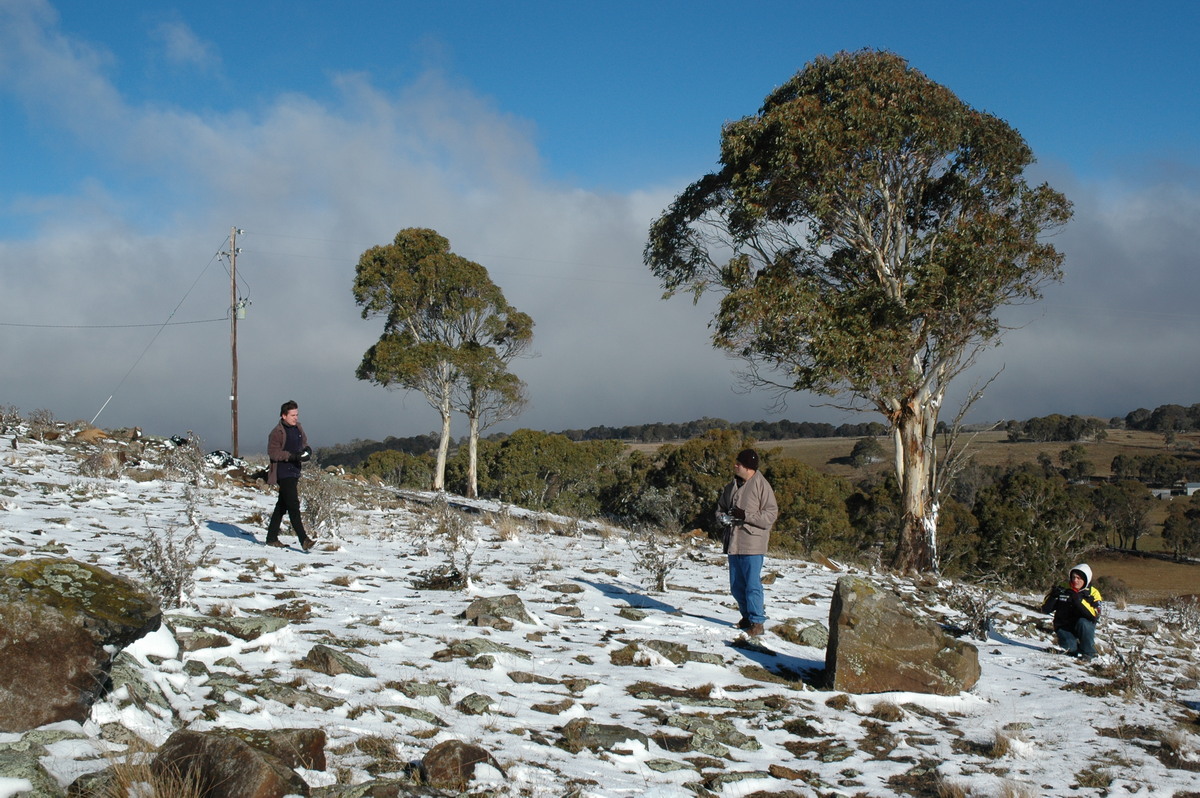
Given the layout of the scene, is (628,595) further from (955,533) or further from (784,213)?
(955,533)

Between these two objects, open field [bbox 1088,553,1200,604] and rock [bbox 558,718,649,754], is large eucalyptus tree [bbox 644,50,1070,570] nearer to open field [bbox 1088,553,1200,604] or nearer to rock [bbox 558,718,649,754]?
rock [bbox 558,718,649,754]

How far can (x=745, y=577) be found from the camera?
25.3 feet

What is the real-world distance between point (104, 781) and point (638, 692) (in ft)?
11.6

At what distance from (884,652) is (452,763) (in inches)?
148

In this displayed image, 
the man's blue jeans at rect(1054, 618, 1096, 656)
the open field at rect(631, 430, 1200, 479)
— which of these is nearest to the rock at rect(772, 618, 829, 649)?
the man's blue jeans at rect(1054, 618, 1096, 656)

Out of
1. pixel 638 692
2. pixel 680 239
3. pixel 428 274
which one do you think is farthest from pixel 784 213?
pixel 428 274

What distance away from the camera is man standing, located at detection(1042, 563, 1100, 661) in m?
8.54

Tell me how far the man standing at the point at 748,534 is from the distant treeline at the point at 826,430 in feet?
185

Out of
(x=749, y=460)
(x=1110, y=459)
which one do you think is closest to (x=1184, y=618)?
(x=749, y=460)

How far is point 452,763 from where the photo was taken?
12.8 ft

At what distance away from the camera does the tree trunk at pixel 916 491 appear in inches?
595

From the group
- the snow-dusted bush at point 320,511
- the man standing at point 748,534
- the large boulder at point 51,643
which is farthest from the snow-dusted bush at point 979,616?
the snow-dusted bush at point 320,511

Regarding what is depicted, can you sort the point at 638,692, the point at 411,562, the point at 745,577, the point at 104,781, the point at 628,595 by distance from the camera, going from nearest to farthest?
the point at 104,781 → the point at 638,692 → the point at 745,577 → the point at 628,595 → the point at 411,562

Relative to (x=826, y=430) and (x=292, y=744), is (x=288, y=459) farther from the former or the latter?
(x=826, y=430)
